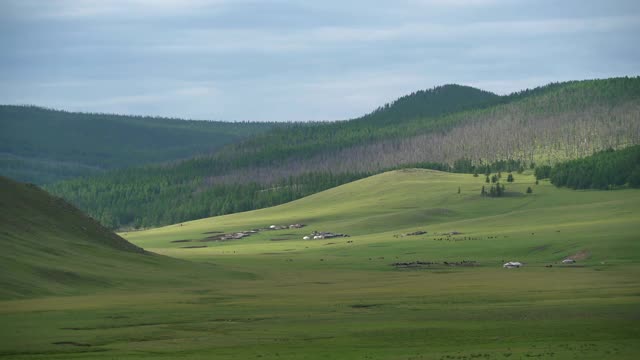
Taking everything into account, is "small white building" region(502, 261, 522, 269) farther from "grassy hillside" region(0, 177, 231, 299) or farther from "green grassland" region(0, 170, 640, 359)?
"grassy hillside" region(0, 177, 231, 299)

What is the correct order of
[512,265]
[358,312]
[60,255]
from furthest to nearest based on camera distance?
[512,265] < [60,255] < [358,312]

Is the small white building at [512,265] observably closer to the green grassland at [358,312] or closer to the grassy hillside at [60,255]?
the green grassland at [358,312]

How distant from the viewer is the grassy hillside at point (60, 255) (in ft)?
375

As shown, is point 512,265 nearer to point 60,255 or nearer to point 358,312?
point 60,255

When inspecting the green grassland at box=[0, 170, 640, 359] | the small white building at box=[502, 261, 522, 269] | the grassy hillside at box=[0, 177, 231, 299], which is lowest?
the small white building at box=[502, 261, 522, 269]

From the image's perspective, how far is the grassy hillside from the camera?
11444 centimetres

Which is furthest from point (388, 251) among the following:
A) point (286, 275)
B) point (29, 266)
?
point (29, 266)

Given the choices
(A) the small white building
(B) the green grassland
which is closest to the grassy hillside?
(B) the green grassland

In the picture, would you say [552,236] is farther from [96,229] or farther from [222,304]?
[222,304]

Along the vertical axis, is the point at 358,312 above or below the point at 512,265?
above

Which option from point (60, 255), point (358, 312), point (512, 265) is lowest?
point (512, 265)

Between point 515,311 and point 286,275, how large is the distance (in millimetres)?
54126

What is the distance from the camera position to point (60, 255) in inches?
5157

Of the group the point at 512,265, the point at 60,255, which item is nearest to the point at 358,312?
the point at 60,255
